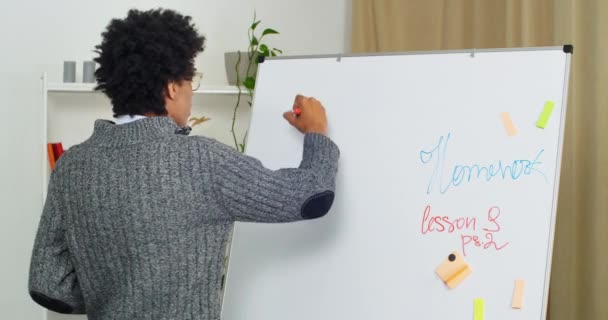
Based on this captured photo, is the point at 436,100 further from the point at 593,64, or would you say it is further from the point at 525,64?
the point at 593,64

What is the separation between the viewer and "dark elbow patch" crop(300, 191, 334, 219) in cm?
148

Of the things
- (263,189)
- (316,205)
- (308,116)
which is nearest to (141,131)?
(263,189)

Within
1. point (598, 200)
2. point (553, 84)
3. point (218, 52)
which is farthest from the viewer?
point (218, 52)

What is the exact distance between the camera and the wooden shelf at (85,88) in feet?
8.55

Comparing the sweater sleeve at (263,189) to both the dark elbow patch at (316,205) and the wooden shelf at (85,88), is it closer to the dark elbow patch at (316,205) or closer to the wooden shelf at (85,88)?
the dark elbow patch at (316,205)

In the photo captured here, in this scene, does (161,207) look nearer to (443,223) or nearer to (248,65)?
(443,223)

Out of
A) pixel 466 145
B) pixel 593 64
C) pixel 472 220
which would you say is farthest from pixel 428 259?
pixel 593 64

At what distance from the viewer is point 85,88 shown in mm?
2619

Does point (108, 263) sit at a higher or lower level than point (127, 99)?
lower

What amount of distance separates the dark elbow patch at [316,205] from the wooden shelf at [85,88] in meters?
1.27

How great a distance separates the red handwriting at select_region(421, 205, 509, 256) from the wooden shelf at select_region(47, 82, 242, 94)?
126 cm

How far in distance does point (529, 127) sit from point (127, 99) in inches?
33.0

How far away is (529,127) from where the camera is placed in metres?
1.64

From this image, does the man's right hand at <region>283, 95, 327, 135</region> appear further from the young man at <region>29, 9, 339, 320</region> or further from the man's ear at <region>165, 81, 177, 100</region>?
the man's ear at <region>165, 81, 177, 100</region>
